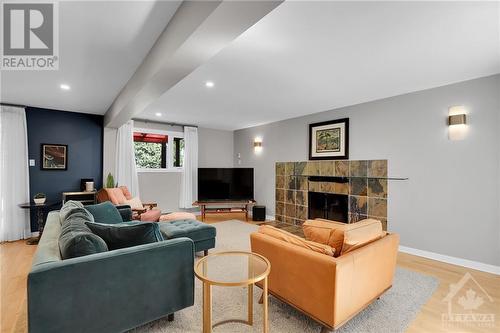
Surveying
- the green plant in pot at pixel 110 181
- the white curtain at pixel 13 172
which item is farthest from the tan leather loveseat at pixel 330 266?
the white curtain at pixel 13 172

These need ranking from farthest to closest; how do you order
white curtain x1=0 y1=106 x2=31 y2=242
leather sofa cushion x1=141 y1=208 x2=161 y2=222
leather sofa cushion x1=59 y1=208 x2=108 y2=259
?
white curtain x1=0 y1=106 x2=31 y2=242
leather sofa cushion x1=141 y1=208 x2=161 y2=222
leather sofa cushion x1=59 y1=208 x2=108 y2=259

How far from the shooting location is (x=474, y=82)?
3.11 metres

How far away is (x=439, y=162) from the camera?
3389mm

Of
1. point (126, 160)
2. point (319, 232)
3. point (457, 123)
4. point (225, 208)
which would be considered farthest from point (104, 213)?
point (457, 123)

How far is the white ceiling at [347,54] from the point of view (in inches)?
72.1

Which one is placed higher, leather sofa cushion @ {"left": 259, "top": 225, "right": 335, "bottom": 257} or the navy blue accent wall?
the navy blue accent wall

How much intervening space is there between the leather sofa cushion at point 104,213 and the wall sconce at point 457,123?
4.68m

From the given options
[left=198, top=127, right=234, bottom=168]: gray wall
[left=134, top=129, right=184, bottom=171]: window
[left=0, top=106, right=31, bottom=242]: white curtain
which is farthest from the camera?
[left=198, top=127, right=234, bottom=168]: gray wall

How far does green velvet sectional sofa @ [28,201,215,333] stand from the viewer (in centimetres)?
138

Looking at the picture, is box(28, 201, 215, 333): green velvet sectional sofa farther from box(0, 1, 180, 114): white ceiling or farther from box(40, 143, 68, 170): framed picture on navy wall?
box(40, 143, 68, 170): framed picture on navy wall

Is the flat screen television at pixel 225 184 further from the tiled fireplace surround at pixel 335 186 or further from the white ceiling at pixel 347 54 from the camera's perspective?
the white ceiling at pixel 347 54

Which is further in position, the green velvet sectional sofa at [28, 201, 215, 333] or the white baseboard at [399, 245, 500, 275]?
the white baseboard at [399, 245, 500, 275]

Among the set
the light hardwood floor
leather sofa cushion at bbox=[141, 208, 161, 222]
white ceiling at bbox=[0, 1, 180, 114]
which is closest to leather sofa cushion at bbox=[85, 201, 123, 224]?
leather sofa cushion at bbox=[141, 208, 161, 222]

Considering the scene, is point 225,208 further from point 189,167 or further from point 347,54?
point 347,54
